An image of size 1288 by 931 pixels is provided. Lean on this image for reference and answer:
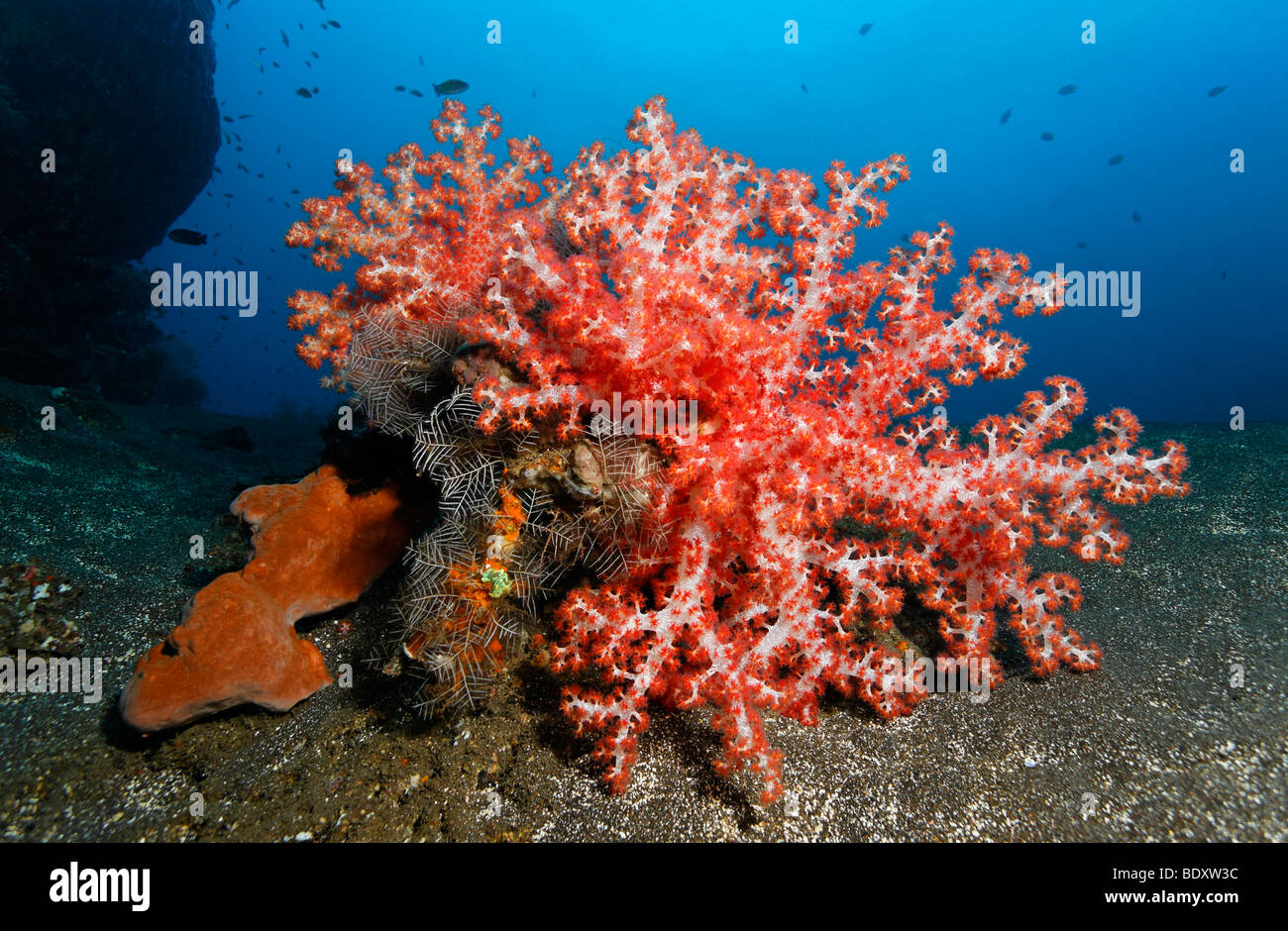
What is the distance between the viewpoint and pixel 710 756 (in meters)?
3.18

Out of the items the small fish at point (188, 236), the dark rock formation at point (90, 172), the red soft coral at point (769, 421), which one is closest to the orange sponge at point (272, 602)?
the red soft coral at point (769, 421)

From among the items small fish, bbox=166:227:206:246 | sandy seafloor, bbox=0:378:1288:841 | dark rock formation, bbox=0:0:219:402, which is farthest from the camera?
dark rock formation, bbox=0:0:219:402

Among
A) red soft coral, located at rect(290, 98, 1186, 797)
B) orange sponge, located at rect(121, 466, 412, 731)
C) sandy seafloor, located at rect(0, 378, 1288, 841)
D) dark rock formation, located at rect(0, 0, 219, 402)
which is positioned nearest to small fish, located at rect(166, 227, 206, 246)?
dark rock formation, located at rect(0, 0, 219, 402)

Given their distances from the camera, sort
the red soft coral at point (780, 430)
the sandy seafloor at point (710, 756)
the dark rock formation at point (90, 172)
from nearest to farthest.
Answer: the sandy seafloor at point (710, 756) < the red soft coral at point (780, 430) < the dark rock formation at point (90, 172)

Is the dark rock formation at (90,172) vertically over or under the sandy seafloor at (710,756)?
over

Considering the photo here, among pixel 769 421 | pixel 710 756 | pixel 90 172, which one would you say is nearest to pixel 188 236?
pixel 90 172

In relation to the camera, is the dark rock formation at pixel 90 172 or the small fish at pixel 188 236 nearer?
the small fish at pixel 188 236

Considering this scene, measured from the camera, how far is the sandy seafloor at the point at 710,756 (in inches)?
108

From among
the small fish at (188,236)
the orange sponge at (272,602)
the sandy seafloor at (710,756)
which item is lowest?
the sandy seafloor at (710,756)

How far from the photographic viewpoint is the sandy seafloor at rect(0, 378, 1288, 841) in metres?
2.76

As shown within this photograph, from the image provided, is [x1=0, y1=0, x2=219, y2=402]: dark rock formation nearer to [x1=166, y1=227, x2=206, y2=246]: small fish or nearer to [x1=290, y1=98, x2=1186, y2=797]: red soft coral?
[x1=166, y1=227, x2=206, y2=246]: small fish

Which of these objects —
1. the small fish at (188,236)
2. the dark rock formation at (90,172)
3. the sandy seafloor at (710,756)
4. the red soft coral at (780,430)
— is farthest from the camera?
the dark rock formation at (90,172)

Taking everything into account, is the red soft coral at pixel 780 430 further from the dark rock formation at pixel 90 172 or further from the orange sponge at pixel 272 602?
the dark rock formation at pixel 90 172

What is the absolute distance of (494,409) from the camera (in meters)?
3.01
